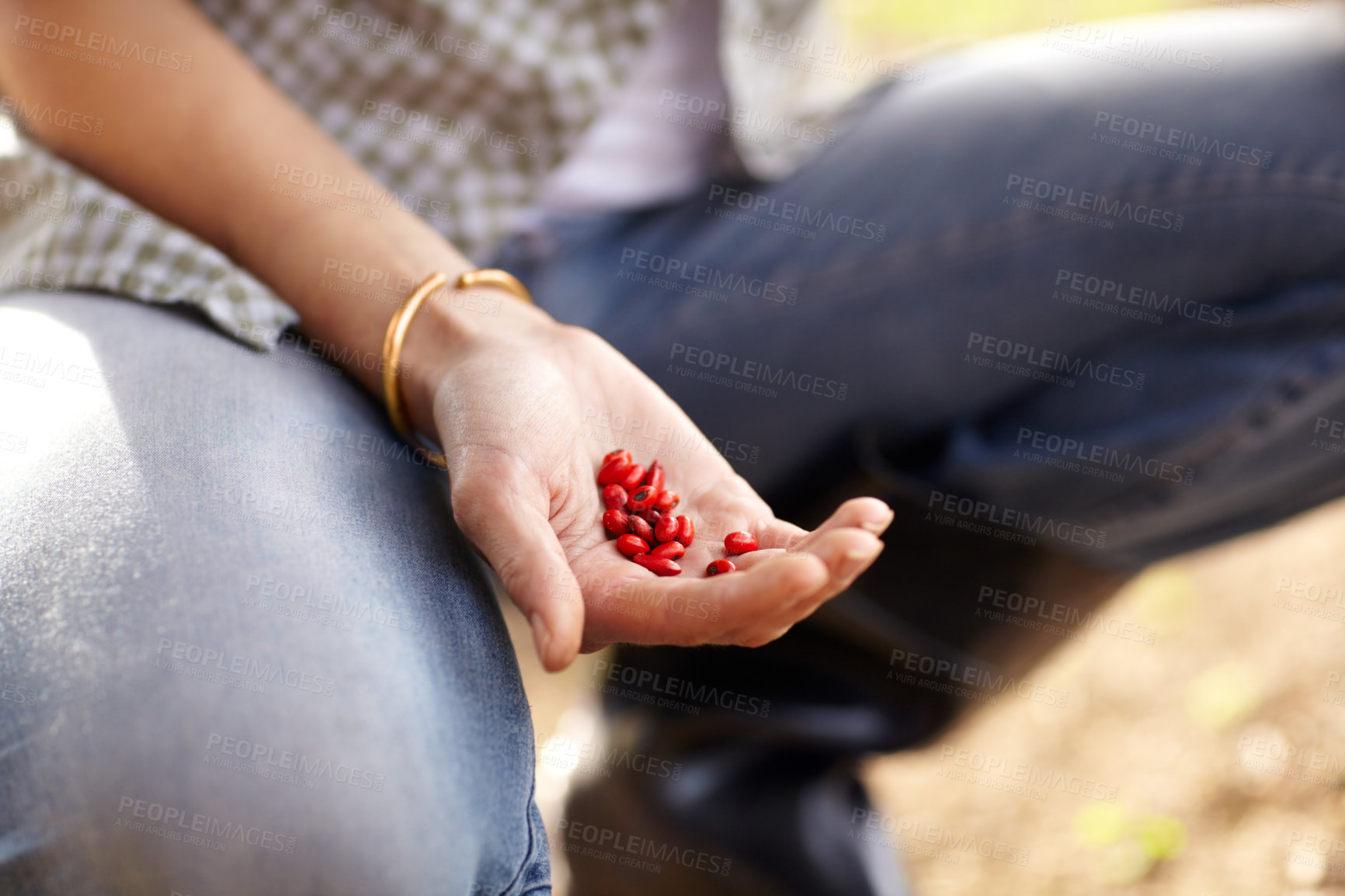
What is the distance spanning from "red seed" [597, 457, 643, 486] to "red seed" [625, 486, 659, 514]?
25mm

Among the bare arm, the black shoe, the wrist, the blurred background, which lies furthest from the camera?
the blurred background

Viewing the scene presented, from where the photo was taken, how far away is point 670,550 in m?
0.90

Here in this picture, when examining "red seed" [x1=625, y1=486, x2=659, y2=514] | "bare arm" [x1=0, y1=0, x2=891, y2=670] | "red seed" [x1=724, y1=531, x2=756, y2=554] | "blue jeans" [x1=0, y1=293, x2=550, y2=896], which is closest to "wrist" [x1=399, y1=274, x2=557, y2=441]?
"bare arm" [x1=0, y1=0, x2=891, y2=670]

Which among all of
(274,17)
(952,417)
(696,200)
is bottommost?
(952,417)

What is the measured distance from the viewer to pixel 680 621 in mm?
760

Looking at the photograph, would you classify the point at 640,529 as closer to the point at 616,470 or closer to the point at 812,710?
the point at 616,470

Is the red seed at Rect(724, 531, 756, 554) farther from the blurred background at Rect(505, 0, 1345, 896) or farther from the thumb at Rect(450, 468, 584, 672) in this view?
the blurred background at Rect(505, 0, 1345, 896)

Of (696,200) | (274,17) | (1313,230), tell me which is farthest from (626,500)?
(1313,230)

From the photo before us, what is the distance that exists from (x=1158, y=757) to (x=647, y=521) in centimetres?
147

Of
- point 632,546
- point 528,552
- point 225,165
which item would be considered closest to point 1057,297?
point 632,546

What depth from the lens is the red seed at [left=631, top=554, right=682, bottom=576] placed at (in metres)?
0.85

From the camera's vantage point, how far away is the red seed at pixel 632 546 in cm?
89

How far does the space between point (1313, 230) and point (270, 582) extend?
128cm

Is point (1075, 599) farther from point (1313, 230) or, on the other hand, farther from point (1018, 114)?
point (1018, 114)
